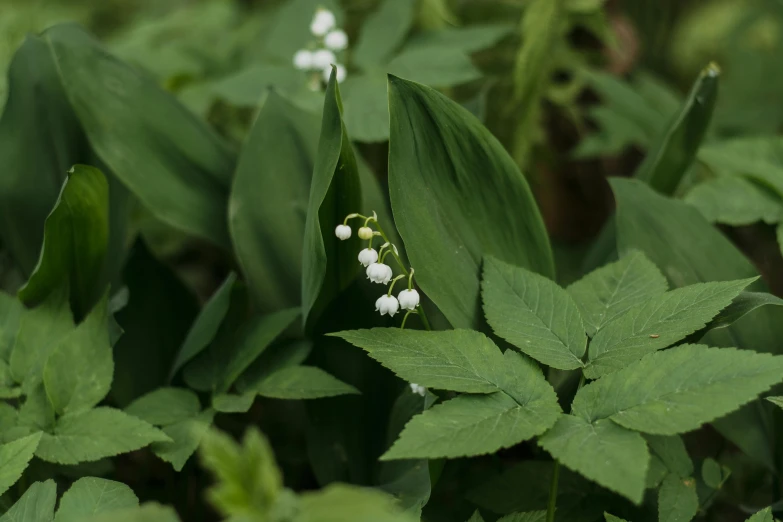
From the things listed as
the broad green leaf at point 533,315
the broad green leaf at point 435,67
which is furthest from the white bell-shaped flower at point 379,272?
the broad green leaf at point 435,67

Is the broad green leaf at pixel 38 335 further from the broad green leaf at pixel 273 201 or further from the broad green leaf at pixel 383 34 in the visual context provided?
the broad green leaf at pixel 383 34

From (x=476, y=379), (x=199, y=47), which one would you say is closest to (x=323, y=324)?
(x=476, y=379)

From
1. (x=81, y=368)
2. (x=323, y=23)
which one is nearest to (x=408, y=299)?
(x=81, y=368)

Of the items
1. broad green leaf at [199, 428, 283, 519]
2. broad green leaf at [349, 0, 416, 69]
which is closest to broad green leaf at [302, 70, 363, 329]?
broad green leaf at [199, 428, 283, 519]

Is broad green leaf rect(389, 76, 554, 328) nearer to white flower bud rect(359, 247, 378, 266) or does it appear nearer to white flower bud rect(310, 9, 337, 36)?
white flower bud rect(359, 247, 378, 266)

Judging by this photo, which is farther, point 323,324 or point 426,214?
point 323,324

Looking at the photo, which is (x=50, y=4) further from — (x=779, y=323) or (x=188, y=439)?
(x=779, y=323)
